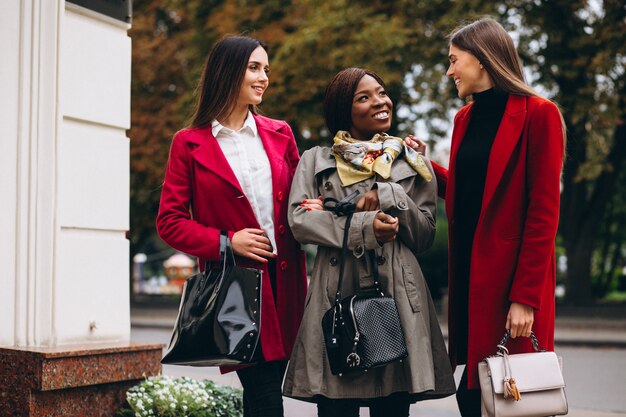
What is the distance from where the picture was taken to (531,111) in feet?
10.9

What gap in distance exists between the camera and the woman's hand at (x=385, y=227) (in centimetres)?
318

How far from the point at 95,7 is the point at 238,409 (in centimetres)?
264

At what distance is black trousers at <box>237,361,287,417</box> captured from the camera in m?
3.46

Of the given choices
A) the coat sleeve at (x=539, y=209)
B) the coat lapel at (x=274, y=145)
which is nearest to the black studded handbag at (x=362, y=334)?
the coat sleeve at (x=539, y=209)

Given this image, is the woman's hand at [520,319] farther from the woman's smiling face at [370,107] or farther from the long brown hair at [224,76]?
the long brown hair at [224,76]

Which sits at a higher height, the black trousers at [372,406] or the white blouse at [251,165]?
the white blouse at [251,165]

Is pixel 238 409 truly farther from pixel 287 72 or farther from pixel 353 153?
pixel 287 72

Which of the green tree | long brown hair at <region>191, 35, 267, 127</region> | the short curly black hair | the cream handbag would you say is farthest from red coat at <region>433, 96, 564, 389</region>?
the green tree

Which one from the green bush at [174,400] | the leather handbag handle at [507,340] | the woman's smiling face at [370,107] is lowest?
the green bush at [174,400]

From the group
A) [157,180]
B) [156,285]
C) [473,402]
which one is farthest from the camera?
[156,285]

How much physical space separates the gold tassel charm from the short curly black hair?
124 centimetres

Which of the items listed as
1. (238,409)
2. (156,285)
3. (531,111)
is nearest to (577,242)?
(238,409)

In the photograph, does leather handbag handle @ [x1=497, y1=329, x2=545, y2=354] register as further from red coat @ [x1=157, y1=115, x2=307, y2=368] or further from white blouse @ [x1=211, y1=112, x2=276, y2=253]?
white blouse @ [x1=211, y1=112, x2=276, y2=253]

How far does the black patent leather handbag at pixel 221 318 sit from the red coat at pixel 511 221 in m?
0.89
